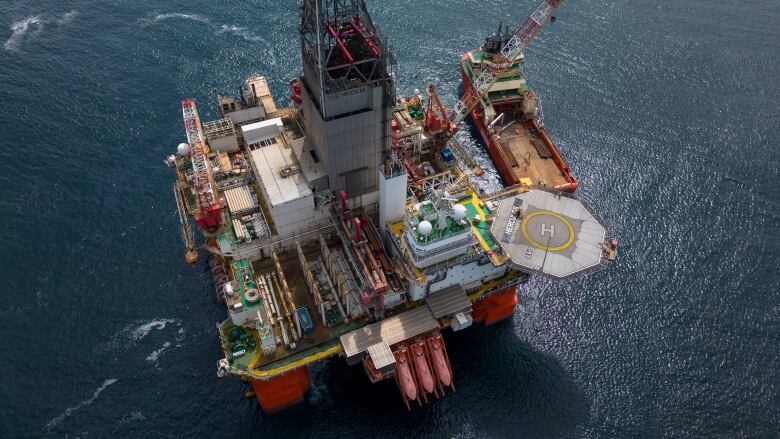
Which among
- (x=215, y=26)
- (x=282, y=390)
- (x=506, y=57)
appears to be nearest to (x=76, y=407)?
(x=282, y=390)

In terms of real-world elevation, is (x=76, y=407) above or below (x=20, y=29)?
below

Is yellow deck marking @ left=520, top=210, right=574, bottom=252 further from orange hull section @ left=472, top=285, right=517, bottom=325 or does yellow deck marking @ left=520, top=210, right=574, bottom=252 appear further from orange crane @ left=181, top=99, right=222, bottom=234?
orange crane @ left=181, top=99, right=222, bottom=234

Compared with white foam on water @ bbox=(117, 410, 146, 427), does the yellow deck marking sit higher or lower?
higher

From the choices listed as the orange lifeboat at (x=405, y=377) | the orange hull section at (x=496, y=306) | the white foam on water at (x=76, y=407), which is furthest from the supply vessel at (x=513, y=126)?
the white foam on water at (x=76, y=407)

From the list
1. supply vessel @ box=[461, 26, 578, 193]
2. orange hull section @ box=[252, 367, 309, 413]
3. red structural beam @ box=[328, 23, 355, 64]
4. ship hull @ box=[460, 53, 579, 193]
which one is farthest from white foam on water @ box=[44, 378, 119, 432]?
supply vessel @ box=[461, 26, 578, 193]

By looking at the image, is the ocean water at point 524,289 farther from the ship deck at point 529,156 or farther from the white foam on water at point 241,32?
the ship deck at point 529,156

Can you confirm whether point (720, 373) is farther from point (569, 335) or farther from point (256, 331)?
point (256, 331)

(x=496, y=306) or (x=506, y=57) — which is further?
(x=506, y=57)

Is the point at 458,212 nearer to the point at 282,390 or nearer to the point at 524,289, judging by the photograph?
the point at 524,289
